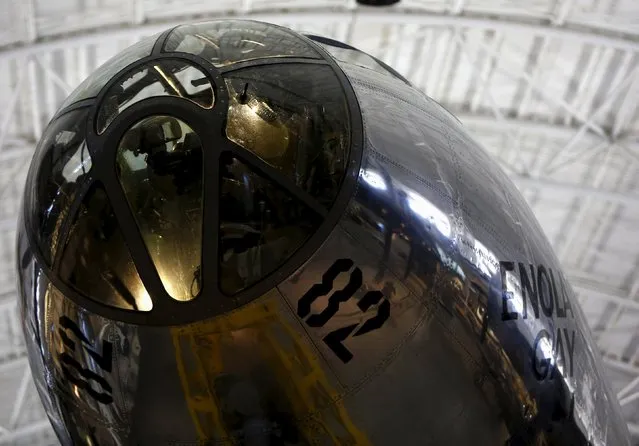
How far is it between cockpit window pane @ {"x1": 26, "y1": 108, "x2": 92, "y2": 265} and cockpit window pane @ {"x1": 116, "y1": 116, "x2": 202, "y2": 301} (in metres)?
0.21

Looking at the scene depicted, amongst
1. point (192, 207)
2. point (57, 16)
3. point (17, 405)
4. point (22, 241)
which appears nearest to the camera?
point (192, 207)

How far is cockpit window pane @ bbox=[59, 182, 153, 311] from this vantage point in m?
3.56

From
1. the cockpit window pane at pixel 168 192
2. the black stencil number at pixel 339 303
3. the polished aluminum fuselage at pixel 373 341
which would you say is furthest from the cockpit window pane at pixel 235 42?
the black stencil number at pixel 339 303

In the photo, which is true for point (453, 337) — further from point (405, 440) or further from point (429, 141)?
point (429, 141)

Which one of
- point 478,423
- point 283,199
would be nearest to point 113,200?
point 283,199

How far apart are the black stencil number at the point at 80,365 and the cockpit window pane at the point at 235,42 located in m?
1.26

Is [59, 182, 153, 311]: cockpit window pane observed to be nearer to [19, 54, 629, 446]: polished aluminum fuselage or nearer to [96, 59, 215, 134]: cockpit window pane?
[19, 54, 629, 446]: polished aluminum fuselage

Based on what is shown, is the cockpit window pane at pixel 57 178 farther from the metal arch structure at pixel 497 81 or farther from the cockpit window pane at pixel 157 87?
the metal arch structure at pixel 497 81

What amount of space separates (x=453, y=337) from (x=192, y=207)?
123 cm

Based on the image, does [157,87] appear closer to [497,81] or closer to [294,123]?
[294,123]

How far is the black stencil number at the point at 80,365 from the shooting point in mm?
3682

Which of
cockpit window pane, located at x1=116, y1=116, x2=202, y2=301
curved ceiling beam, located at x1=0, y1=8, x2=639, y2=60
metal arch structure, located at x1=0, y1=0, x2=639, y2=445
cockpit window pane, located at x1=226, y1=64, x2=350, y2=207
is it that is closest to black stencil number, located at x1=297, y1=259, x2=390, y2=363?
cockpit window pane, located at x1=226, y1=64, x2=350, y2=207

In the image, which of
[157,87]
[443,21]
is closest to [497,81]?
[443,21]

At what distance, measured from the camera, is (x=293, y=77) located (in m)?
3.94
